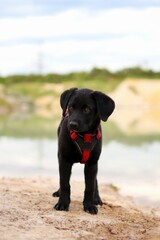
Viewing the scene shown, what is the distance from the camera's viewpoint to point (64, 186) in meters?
6.65

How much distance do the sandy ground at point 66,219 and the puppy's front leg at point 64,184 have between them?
4.2 inches

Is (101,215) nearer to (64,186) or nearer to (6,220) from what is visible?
(64,186)

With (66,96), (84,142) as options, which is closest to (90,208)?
(84,142)

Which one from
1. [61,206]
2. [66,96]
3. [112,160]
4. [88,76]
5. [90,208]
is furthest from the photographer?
[88,76]

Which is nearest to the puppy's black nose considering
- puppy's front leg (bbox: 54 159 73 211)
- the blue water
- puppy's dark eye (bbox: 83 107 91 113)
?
puppy's dark eye (bbox: 83 107 91 113)

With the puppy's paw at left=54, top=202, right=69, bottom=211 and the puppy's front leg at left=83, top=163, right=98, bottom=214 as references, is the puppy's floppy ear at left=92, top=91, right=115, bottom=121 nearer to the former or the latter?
the puppy's front leg at left=83, top=163, right=98, bottom=214

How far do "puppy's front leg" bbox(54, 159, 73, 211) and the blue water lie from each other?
7.86ft

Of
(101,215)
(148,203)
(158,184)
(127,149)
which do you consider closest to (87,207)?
(101,215)

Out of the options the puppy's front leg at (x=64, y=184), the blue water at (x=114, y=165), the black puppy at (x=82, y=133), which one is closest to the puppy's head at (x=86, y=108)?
the black puppy at (x=82, y=133)

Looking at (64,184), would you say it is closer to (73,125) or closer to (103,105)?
(73,125)

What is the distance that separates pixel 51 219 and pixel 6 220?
481 millimetres

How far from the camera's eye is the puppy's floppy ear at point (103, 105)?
245 inches

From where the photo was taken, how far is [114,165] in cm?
1236

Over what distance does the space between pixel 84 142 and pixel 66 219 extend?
827mm
